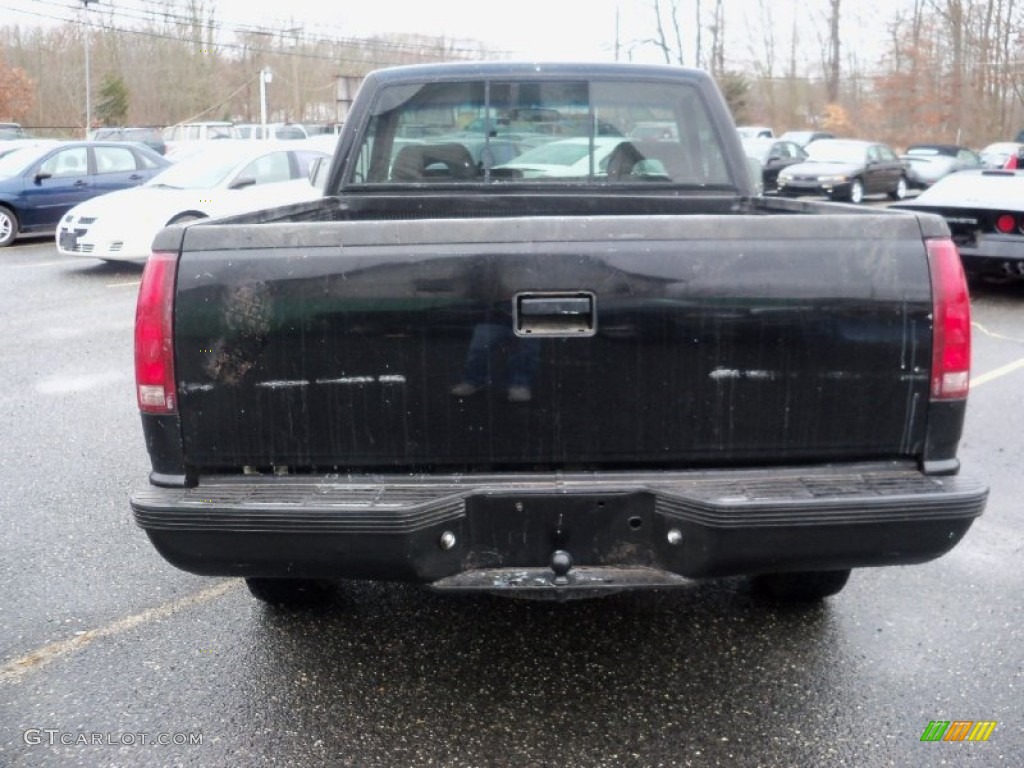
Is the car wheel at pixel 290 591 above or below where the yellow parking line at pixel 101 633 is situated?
above

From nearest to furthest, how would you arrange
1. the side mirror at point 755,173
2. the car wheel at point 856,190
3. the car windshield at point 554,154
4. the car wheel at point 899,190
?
the side mirror at point 755,173, the car windshield at point 554,154, the car wheel at point 856,190, the car wheel at point 899,190

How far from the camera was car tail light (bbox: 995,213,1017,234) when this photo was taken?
32.8 feet

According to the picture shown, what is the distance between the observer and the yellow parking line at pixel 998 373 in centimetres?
734

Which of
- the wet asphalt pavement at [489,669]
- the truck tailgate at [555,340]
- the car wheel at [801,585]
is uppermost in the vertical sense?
the truck tailgate at [555,340]

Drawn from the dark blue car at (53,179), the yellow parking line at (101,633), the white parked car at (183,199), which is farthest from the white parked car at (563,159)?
the dark blue car at (53,179)

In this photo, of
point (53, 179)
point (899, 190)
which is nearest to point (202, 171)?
point (53, 179)

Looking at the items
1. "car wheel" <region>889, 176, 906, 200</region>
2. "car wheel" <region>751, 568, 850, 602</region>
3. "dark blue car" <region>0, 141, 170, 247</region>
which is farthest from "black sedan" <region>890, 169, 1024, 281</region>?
"car wheel" <region>889, 176, 906, 200</region>

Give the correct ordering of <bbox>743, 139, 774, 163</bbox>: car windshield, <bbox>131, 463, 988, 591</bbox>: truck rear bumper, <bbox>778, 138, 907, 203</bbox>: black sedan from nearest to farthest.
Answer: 1. <bbox>131, 463, 988, 591</bbox>: truck rear bumper
2. <bbox>778, 138, 907, 203</bbox>: black sedan
3. <bbox>743, 139, 774, 163</bbox>: car windshield

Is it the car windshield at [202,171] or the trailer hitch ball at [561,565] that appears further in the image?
the car windshield at [202,171]

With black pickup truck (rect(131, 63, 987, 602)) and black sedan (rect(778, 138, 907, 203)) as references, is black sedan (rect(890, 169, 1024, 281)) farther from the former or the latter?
black sedan (rect(778, 138, 907, 203))

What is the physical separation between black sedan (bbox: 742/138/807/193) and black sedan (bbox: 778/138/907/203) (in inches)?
33.6

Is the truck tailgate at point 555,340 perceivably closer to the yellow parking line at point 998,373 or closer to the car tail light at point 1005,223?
the yellow parking line at point 998,373

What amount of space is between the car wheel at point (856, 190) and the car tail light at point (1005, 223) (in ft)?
48.5

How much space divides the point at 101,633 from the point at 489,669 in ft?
4.75
